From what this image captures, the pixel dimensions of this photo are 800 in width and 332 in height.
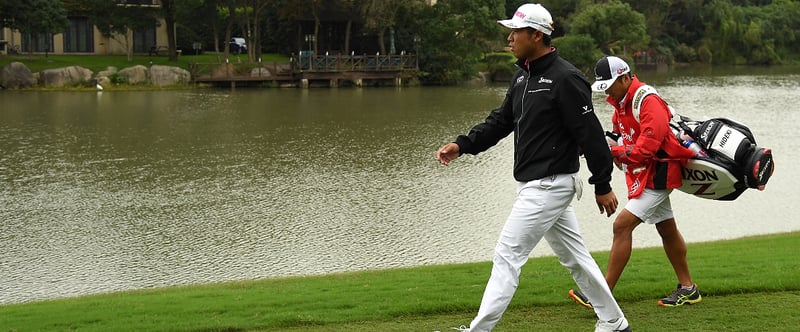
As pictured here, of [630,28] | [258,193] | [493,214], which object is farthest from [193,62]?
[493,214]

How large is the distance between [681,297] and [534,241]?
1.75 meters

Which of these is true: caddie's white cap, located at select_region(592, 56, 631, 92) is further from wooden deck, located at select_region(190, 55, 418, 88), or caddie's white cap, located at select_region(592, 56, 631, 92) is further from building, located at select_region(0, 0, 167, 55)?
building, located at select_region(0, 0, 167, 55)

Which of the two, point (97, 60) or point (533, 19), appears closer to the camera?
point (533, 19)

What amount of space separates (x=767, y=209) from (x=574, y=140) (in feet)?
43.9

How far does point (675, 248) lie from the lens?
23.4ft

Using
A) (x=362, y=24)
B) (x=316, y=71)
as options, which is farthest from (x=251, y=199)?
(x=362, y=24)

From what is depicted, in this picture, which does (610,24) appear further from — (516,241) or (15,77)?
(516,241)

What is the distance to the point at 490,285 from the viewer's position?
18.8 feet

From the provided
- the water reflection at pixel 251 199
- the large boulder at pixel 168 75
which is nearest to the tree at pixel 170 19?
the large boulder at pixel 168 75

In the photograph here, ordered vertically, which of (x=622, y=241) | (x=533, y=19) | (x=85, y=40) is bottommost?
(x=622, y=241)

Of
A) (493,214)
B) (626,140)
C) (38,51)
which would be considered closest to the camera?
(626,140)

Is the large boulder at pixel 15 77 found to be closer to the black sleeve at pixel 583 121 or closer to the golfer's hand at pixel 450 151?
the golfer's hand at pixel 450 151

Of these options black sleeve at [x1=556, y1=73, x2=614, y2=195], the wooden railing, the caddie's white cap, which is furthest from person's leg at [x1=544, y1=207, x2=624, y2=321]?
the wooden railing

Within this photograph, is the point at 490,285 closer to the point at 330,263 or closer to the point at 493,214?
the point at 330,263
